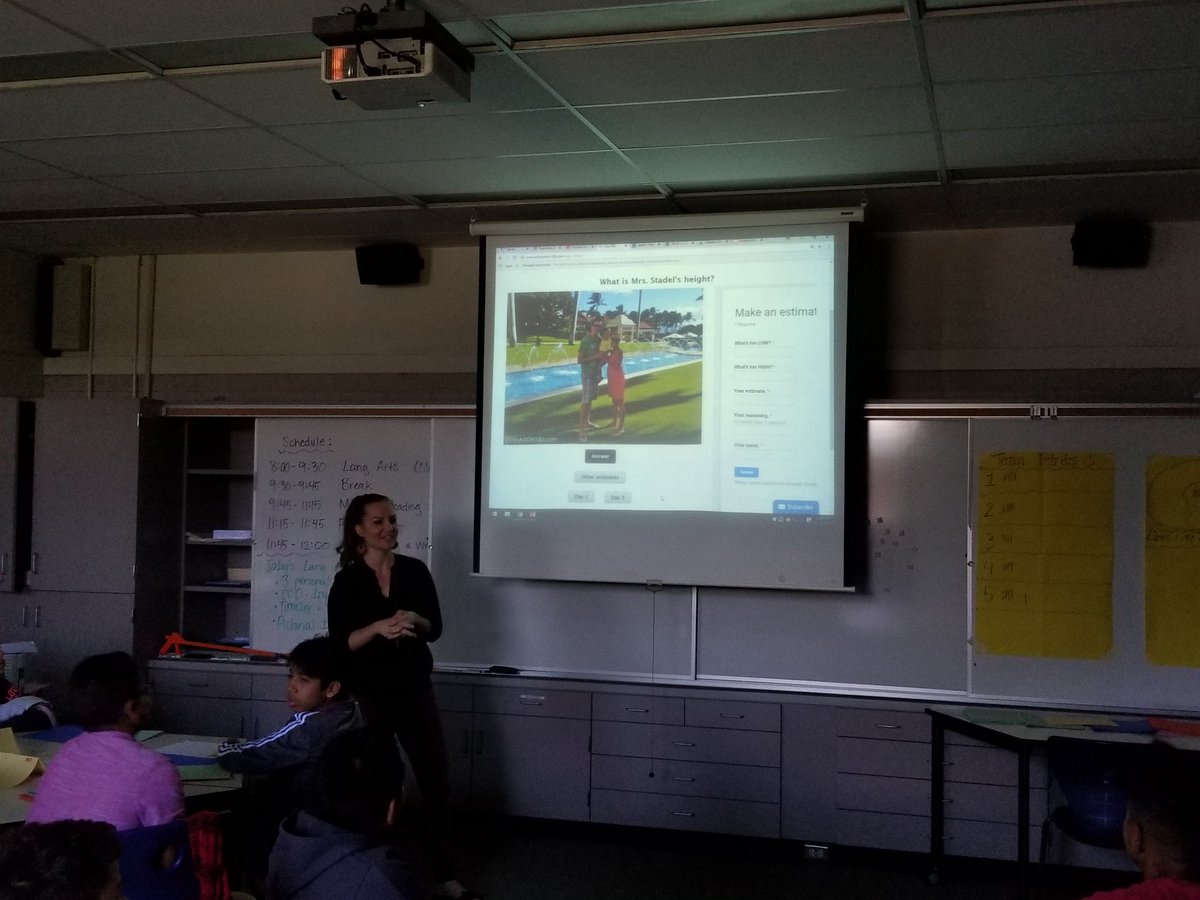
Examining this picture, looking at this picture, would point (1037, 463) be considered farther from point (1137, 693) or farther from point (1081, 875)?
point (1081, 875)

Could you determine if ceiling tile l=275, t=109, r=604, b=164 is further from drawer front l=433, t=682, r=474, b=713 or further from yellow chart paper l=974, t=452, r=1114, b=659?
drawer front l=433, t=682, r=474, b=713

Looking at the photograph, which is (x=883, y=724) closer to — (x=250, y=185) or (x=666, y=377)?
(x=666, y=377)

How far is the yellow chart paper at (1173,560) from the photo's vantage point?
172 inches

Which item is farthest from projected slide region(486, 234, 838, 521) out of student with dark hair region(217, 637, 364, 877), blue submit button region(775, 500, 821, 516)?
student with dark hair region(217, 637, 364, 877)

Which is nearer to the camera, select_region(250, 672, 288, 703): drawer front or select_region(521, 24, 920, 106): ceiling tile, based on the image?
select_region(521, 24, 920, 106): ceiling tile

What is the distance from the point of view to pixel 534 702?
5.00 metres

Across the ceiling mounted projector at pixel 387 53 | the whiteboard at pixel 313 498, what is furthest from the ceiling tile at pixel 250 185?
the ceiling mounted projector at pixel 387 53

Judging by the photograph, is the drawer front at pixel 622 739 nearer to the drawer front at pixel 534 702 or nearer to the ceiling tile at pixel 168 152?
the drawer front at pixel 534 702

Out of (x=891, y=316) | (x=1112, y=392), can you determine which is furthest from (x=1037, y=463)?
(x=891, y=316)

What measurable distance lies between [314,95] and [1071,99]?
2.34m

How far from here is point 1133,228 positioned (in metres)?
4.60

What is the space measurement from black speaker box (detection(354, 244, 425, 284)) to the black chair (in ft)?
11.7

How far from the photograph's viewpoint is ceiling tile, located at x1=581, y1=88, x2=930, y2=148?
3451 mm

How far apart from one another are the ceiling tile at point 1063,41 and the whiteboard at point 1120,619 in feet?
5.93
